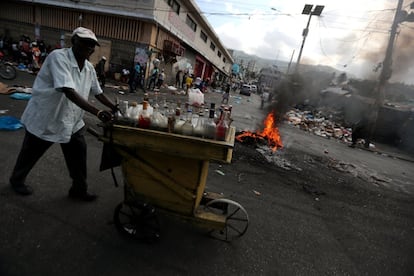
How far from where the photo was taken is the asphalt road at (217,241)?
87.5 inches

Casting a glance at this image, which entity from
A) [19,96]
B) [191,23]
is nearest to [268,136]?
[19,96]

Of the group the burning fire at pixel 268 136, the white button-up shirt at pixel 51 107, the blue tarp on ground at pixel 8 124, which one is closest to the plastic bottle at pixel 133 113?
the white button-up shirt at pixel 51 107

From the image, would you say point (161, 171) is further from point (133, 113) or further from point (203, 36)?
point (203, 36)

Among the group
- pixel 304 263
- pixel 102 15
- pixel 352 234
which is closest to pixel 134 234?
pixel 304 263

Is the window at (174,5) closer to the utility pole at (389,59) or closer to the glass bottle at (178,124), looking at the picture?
the utility pole at (389,59)

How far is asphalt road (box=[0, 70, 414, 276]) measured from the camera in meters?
2.22

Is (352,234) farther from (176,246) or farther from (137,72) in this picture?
(137,72)

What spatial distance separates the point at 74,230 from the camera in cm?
249

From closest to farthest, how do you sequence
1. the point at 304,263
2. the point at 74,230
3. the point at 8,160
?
the point at 74,230, the point at 304,263, the point at 8,160

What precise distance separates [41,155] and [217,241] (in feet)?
7.08

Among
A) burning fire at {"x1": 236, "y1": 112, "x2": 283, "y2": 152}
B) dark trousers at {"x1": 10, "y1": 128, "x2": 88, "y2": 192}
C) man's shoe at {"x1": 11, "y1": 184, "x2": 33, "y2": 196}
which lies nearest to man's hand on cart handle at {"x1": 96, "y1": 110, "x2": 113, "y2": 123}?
dark trousers at {"x1": 10, "y1": 128, "x2": 88, "y2": 192}

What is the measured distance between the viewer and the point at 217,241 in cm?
275

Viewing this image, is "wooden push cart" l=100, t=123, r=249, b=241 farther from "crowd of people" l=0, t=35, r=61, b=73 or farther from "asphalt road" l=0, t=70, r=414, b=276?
"crowd of people" l=0, t=35, r=61, b=73

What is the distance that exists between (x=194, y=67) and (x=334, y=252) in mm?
25400
